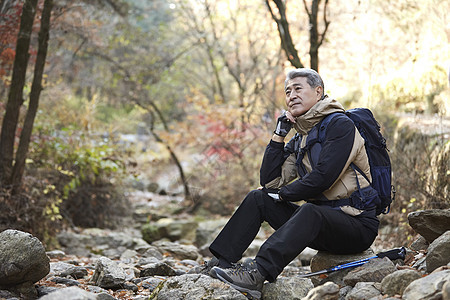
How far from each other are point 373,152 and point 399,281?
39.9 inches

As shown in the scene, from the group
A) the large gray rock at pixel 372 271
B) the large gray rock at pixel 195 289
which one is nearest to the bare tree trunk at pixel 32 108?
the large gray rock at pixel 195 289

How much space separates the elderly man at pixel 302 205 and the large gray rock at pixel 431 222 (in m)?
0.39

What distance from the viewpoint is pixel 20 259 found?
3.30m

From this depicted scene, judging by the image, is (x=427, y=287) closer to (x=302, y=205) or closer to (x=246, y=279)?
(x=302, y=205)

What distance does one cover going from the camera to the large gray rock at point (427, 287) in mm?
2371

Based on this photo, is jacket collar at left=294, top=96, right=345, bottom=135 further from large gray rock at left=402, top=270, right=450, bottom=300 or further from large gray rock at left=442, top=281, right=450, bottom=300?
large gray rock at left=442, top=281, right=450, bottom=300

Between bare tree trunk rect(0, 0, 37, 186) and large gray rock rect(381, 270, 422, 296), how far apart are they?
16.6ft

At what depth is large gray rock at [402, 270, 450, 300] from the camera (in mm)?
2371

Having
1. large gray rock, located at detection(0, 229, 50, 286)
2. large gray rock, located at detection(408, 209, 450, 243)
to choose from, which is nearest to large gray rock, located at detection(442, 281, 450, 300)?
large gray rock, located at detection(408, 209, 450, 243)

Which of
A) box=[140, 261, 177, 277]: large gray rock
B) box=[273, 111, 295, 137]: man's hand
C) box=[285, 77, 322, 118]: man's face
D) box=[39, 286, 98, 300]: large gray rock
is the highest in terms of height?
box=[285, 77, 322, 118]: man's face

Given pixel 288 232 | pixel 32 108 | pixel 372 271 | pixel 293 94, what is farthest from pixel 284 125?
pixel 32 108

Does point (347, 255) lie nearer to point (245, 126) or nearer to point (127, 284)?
point (127, 284)

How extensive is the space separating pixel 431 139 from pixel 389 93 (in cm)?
618

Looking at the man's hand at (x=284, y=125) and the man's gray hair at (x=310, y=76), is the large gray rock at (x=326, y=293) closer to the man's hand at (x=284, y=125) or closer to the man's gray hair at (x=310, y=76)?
the man's hand at (x=284, y=125)
